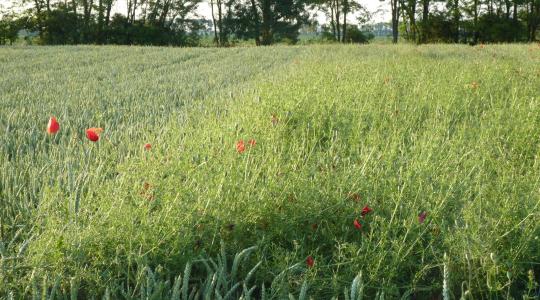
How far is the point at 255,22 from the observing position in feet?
113

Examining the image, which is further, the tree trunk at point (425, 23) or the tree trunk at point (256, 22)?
Result: the tree trunk at point (256, 22)

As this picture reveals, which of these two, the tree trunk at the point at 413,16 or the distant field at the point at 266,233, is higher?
the tree trunk at the point at 413,16

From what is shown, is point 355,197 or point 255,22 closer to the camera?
point 355,197

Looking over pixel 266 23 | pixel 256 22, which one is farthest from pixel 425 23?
pixel 256 22

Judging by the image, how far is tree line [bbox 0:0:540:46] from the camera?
29.2 m

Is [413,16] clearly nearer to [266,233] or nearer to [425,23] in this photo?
[425,23]

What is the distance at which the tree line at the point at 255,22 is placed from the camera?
29188 mm

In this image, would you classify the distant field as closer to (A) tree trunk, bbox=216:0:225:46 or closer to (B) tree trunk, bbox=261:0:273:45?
(B) tree trunk, bbox=261:0:273:45

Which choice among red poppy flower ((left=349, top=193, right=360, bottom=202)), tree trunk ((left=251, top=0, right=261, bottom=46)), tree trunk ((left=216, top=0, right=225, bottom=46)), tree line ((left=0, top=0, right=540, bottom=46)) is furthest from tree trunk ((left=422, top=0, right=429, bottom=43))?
red poppy flower ((left=349, top=193, right=360, bottom=202))

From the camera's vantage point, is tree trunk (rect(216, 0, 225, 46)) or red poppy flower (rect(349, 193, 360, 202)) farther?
tree trunk (rect(216, 0, 225, 46))

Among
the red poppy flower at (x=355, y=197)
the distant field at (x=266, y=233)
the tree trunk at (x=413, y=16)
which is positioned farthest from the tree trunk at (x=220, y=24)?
the red poppy flower at (x=355, y=197)

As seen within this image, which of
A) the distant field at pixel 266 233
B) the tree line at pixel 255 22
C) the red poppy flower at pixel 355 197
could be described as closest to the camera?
the distant field at pixel 266 233

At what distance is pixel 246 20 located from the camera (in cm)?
3478

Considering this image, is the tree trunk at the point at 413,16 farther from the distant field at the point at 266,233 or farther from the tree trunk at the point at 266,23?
the distant field at the point at 266,233
